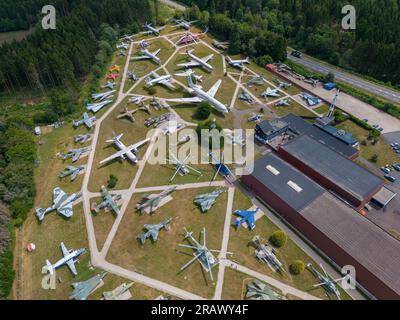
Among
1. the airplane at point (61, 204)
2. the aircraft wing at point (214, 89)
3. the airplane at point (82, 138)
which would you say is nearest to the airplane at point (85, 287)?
the airplane at point (61, 204)

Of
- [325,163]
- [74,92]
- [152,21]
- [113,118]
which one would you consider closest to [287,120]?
[325,163]

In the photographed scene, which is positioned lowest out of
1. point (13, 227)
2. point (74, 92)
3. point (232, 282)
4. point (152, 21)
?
point (232, 282)

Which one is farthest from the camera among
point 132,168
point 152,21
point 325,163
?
point 152,21

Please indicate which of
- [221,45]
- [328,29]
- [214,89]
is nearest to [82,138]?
[214,89]

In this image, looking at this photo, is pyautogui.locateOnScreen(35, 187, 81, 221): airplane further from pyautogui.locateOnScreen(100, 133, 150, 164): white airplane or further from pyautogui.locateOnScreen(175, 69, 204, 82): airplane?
pyautogui.locateOnScreen(175, 69, 204, 82): airplane

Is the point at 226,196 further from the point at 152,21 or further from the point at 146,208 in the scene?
the point at 152,21

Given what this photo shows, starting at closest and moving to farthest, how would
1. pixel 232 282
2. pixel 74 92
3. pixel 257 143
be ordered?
pixel 232 282, pixel 257 143, pixel 74 92
